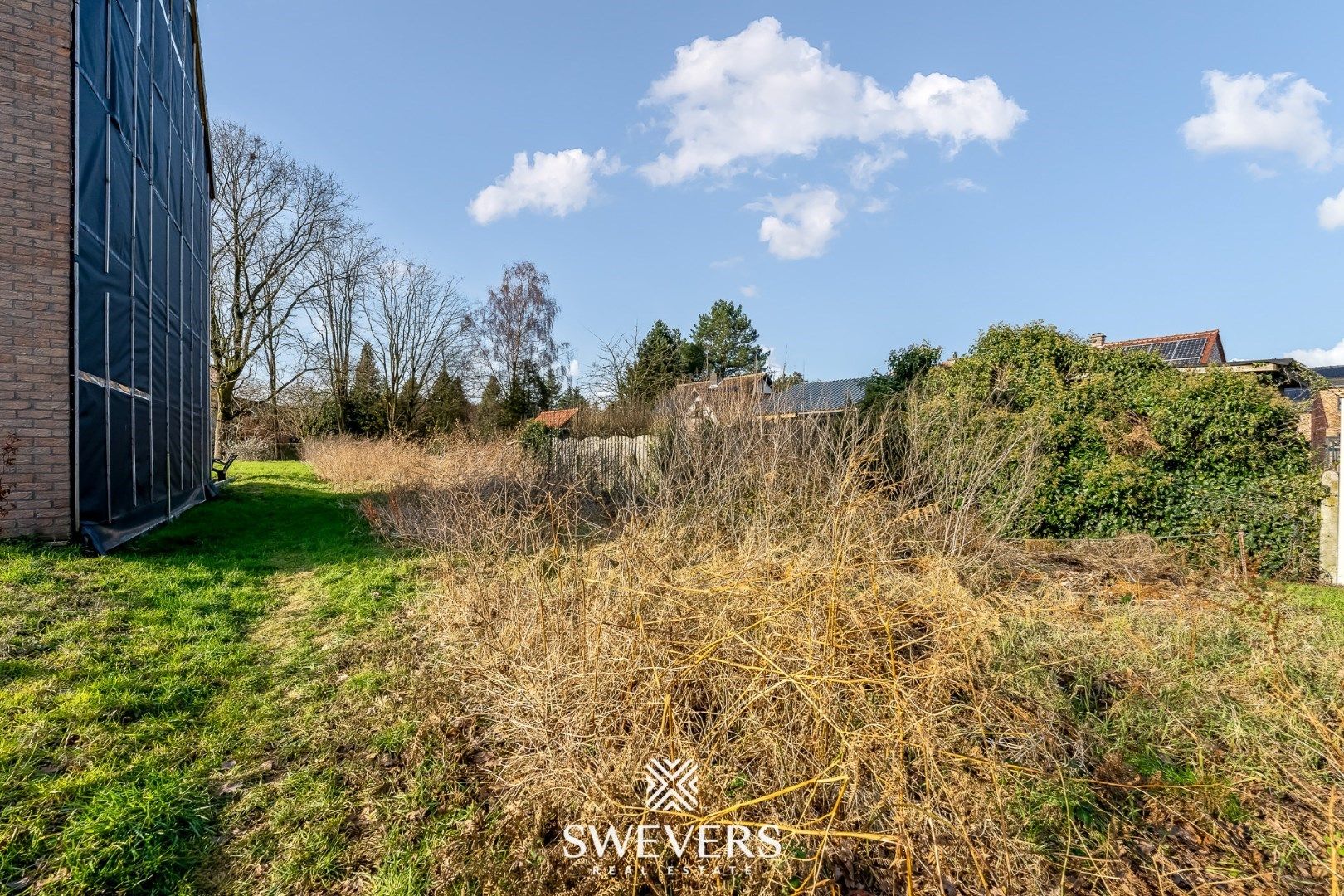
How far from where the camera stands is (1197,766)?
2658 mm

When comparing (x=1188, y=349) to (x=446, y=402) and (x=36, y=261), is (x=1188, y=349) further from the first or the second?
(x=446, y=402)

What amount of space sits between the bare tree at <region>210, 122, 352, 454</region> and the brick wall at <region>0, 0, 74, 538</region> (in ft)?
52.1

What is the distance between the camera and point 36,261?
5.68 m

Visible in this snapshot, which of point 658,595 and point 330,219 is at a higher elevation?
point 330,219

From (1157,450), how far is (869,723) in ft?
24.9

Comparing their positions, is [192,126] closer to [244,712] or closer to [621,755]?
[244,712]

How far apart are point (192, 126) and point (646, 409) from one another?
10938mm

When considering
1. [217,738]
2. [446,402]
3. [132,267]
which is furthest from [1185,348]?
[446,402]

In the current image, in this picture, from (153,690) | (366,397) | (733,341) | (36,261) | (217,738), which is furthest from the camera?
(733,341)

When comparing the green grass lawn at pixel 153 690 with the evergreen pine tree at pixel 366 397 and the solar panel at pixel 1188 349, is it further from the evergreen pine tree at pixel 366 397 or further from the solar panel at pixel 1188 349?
the solar panel at pixel 1188 349

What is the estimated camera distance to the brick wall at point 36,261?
5.60 meters

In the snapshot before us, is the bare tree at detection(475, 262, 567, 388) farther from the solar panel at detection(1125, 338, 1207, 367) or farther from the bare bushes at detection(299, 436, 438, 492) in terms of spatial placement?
the solar panel at detection(1125, 338, 1207, 367)

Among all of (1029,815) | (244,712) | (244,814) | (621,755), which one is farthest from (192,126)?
(1029,815)

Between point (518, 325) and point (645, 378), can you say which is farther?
point (518, 325)
